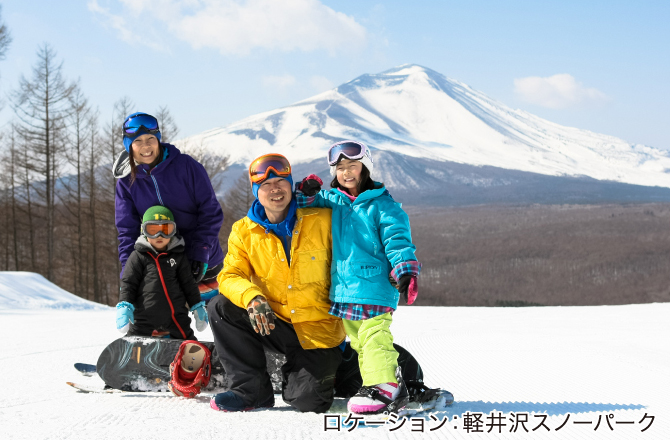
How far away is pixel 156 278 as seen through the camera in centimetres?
347

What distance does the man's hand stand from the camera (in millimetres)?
2547

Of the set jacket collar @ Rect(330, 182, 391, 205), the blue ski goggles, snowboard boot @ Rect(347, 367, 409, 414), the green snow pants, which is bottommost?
snowboard boot @ Rect(347, 367, 409, 414)

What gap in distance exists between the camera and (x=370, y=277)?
2.65 meters

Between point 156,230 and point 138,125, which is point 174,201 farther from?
point 138,125

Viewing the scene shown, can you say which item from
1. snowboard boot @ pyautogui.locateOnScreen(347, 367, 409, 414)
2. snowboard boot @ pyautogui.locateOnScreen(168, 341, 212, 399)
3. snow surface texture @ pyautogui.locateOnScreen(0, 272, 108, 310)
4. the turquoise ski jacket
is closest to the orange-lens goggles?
snowboard boot @ pyautogui.locateOnScreen(168, 341, 212, 399)

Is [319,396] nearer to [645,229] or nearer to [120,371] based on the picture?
[120,371]

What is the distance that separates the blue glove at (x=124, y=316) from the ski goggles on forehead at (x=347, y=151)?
1.47 meters

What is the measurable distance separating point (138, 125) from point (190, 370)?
1.49 m

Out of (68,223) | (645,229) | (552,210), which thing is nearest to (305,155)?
(552,210)

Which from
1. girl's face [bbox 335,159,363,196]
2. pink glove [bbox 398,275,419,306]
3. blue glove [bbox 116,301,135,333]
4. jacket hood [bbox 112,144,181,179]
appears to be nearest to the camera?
pink glove [bbox 398,275,419,306]

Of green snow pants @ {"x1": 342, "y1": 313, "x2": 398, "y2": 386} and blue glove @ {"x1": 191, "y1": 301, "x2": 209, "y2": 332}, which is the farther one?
blue glove @ {"x1": 191, "y1": 301, "x2": 209, "y2": 332}

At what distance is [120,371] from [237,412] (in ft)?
3.10

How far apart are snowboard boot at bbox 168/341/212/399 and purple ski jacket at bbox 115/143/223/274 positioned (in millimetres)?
706

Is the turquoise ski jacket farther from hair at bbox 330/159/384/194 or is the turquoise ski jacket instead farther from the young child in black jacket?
the young child in black jacket
